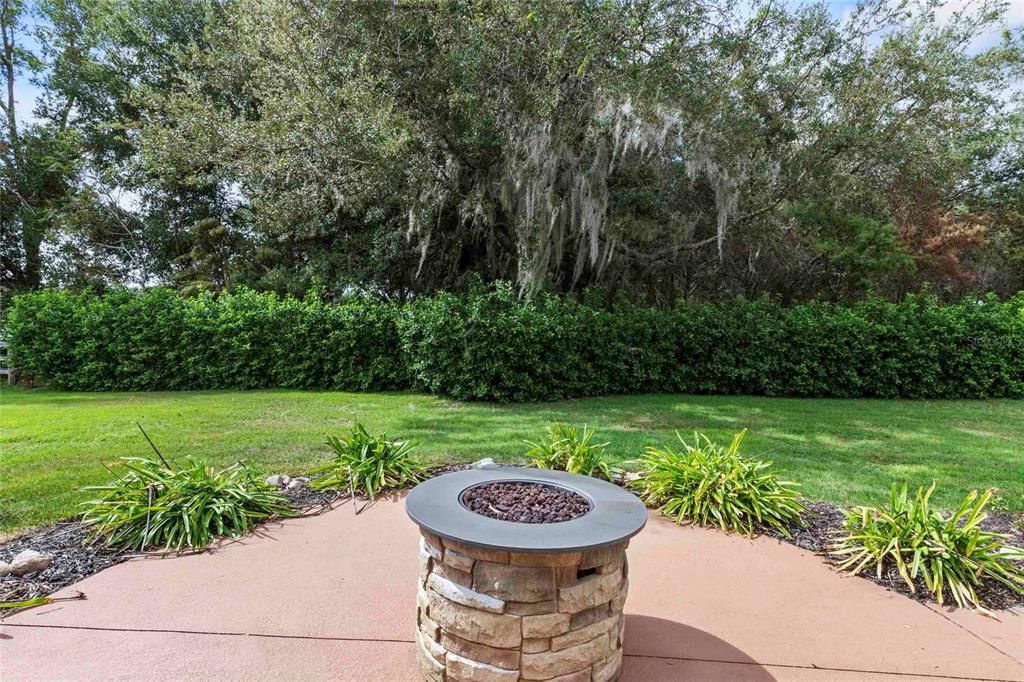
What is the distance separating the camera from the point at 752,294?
10.8 m

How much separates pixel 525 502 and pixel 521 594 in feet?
1.35

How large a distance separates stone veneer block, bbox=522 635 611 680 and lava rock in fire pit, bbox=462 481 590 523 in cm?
36

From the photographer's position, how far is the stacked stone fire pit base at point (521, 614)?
143 centimetres

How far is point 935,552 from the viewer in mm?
2230

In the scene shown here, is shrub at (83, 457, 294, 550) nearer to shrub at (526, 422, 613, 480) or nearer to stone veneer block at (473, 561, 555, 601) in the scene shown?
shrub at (526, 422, 613, 480)

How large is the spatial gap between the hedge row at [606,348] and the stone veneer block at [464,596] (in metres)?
5.14

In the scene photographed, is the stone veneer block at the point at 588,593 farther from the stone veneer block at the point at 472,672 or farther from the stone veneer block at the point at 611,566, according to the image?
Result: the stone veneer block at the point at 472,672

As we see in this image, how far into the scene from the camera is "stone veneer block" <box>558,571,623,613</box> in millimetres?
1458

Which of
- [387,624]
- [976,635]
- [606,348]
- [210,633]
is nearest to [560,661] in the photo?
[387,624]

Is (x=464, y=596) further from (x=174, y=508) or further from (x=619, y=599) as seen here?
(x=174, y=508)

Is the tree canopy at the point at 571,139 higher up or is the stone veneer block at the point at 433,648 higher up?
the tree canopy at the point at 571,139

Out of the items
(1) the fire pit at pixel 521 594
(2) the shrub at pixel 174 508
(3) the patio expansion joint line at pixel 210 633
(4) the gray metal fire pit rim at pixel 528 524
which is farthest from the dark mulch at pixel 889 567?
(2) the shrub at pixel 174 508

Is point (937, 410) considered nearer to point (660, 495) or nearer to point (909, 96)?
point (909, 96)

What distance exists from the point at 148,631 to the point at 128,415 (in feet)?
14.1
